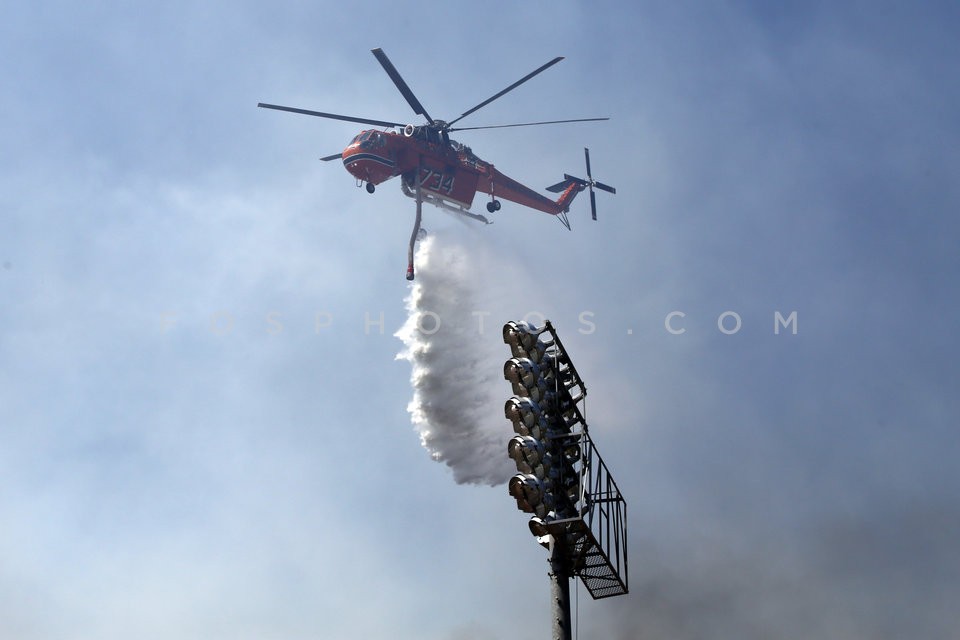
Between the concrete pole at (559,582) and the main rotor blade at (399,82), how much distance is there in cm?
4906

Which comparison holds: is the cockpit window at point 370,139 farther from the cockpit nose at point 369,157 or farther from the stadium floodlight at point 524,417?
the stadium floodlight at point 524,417

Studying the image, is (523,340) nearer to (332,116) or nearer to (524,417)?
(524,417)

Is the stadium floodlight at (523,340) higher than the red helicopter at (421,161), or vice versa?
the red helicopter at (421,161)

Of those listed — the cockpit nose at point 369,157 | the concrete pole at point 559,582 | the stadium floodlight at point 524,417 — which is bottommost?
the concrete pole at point 559,582

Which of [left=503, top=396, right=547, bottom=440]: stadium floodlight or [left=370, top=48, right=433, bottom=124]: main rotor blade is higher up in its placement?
[left=370, top=48, right=433, bottom=124]: main rotor blade

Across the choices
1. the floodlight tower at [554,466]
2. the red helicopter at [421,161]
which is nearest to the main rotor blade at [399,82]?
the red helicopter at [421,161]

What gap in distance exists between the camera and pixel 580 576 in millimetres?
35906

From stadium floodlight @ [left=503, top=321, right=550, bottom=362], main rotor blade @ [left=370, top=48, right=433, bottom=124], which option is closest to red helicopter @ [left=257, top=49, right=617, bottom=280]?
main rotor blade @ [left=370, top=48, right=433, bottom=124]

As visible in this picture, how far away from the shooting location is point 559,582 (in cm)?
3491

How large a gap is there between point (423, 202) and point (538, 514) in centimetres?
5045

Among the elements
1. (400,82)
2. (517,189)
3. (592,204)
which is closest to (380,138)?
(400,82)

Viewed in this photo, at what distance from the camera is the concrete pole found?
34.4 m

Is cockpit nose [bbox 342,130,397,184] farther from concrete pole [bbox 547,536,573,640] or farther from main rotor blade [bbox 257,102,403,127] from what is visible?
concrete pole [bbox 547,536,573,640]

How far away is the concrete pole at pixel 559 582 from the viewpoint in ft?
113
